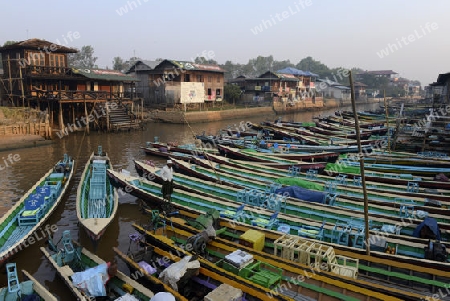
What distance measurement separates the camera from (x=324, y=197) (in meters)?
12.1

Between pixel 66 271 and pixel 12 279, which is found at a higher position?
pixel 12 279

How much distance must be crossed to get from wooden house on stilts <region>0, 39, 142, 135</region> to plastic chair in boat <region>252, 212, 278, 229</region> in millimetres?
24617

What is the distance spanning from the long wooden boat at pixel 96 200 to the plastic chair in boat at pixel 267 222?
15.7ft

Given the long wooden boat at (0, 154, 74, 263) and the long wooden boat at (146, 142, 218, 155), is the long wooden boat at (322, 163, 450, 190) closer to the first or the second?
the long wooden boat at (146, 142, 218, 155)

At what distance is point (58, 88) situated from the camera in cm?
3303

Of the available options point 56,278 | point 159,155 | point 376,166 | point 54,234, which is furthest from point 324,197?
point 159,155

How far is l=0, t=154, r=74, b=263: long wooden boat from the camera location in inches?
393

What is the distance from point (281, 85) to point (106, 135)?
3732cm

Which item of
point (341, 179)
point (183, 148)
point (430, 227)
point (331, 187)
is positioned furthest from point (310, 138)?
point (430, 227)

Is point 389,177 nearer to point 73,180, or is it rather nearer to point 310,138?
point 310,138

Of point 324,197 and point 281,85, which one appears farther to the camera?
point 281,85

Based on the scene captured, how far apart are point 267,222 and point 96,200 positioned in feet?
23.7

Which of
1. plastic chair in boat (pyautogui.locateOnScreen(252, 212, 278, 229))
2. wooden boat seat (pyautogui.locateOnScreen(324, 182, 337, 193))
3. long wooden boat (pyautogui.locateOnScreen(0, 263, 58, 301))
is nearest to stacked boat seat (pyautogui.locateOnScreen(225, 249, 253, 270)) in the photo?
plastic chair in boat (pyautogui.locateOnScreen(252, 212, 278, 229))

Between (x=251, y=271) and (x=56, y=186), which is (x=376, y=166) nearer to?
(x=251, y=271)
